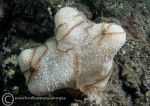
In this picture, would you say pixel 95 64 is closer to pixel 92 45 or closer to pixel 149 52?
pixel 92 45

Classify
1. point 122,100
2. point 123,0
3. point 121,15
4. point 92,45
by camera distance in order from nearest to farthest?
point 92,45 → point 122,100 → point 121,15 → point 123,0

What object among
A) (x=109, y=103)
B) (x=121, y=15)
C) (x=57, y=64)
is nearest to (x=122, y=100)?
(x=109, y=103)

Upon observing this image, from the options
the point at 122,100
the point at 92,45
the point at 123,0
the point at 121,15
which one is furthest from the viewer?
the point at 123,0

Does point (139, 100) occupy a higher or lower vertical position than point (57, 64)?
lower

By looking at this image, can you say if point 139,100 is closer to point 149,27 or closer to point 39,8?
point 149,27

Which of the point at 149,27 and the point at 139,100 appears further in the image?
the point at 149,27

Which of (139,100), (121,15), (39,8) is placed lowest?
(139,100)
